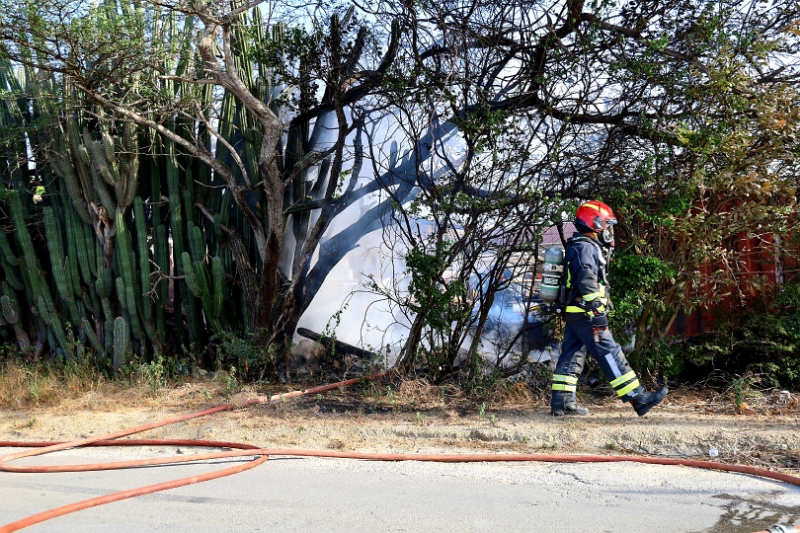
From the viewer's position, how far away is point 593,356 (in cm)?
627

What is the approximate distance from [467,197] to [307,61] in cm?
232

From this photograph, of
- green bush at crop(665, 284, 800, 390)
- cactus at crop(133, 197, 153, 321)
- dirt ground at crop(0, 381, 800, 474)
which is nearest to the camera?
dirt ground at crop(0, 381, 800, 474)

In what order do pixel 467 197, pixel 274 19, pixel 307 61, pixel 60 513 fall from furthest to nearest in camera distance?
pixel 274 19 < pixel 307 61 < pixel 467 197 < pixel 60 513

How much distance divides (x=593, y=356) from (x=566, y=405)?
18.6 inches

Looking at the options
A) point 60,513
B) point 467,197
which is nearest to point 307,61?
point 467,197

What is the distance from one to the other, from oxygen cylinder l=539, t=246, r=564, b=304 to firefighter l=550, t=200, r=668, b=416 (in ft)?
0.21

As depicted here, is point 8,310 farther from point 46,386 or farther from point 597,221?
point 597,221

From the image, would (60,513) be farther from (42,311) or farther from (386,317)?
(42,311)

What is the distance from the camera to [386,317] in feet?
27.3

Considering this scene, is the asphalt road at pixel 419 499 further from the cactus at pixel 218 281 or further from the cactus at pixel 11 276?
the cactus at pixel 11 276

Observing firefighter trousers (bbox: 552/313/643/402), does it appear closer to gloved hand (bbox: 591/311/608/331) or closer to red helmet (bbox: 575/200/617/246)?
gloved hand (bbox: 591/311/608/331)

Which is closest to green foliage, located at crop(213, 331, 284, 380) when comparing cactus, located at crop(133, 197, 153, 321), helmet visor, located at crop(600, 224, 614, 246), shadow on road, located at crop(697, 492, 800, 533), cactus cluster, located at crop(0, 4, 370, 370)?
cactus cluster, located at crop(0, 4, 370, 370)

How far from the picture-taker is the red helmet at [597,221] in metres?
6.35

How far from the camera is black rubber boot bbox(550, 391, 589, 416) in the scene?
20.9 feet
